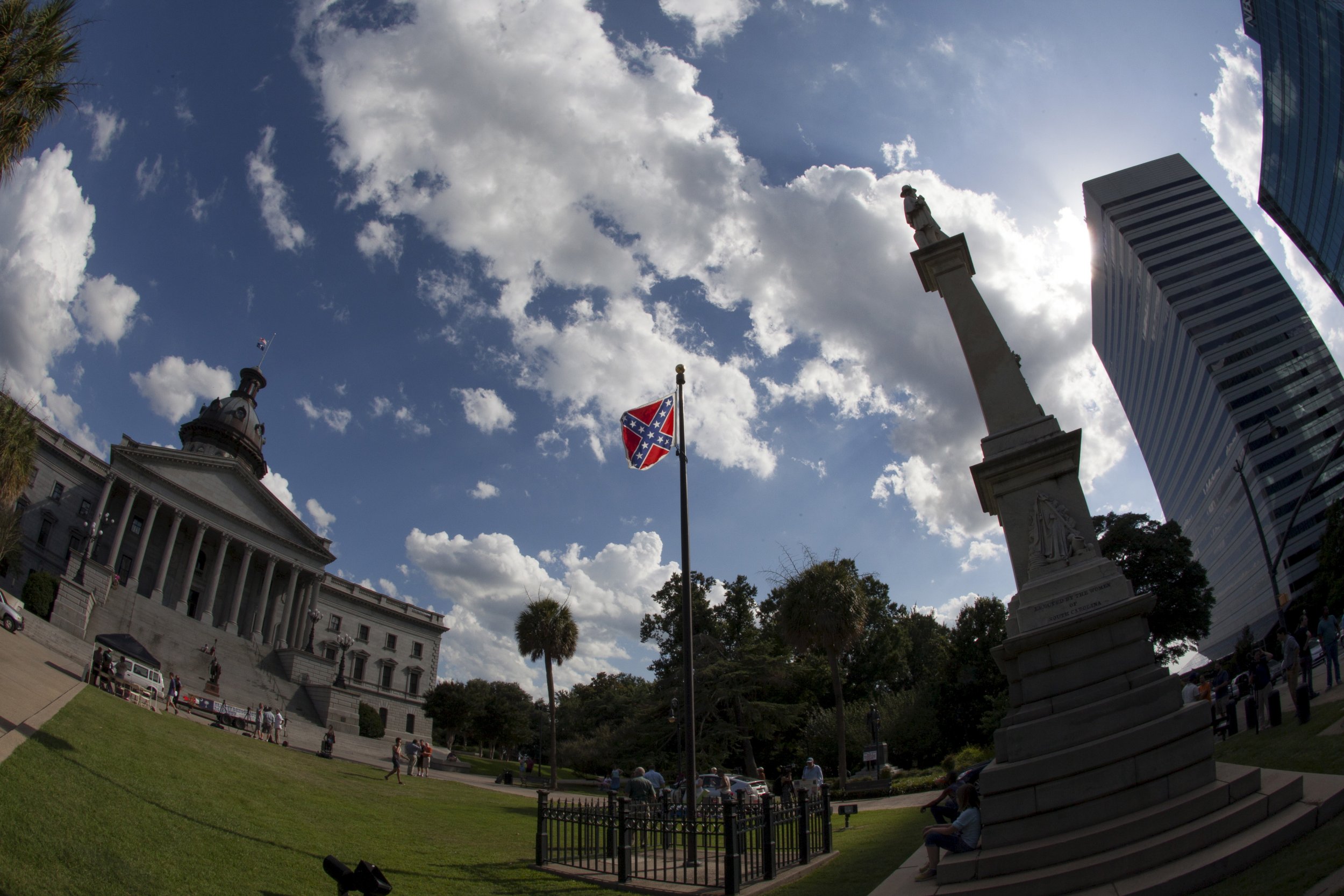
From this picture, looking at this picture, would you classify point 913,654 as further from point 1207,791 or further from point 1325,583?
point 1207,791

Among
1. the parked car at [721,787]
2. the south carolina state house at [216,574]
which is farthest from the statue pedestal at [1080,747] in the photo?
the south carolina state house at [216,574]

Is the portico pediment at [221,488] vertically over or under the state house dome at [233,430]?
under

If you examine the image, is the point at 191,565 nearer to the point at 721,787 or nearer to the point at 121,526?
→ the point at 121,526

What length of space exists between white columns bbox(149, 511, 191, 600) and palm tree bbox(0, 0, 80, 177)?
50.2 metres

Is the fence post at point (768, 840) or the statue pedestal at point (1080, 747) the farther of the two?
the fence post at point (768, 840)

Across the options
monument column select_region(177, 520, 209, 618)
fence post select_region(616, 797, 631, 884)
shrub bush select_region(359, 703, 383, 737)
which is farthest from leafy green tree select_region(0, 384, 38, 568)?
shrub bush select_region(359, 703, 383, 737)

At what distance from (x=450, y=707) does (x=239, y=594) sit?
2318 cm

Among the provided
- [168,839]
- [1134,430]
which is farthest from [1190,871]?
[1134,430]

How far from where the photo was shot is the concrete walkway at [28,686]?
11391 millimetres

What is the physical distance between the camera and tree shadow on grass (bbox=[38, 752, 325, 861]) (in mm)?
9844

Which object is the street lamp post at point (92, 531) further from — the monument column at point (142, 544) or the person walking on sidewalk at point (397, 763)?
the person walking on sidewalk at point (397, 763)

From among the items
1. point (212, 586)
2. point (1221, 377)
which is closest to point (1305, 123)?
point (1221, 377)

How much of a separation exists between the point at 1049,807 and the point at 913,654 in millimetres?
52300

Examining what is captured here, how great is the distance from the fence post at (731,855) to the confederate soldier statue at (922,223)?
442 inches
